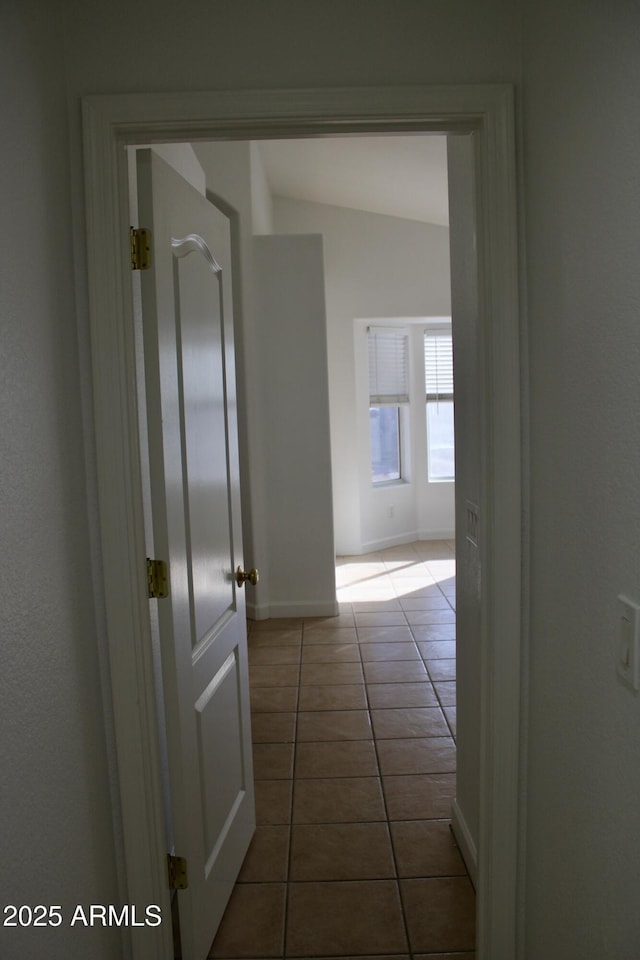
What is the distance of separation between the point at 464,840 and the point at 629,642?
1563 millimetres

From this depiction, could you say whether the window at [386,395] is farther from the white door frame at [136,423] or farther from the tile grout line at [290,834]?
the white door frame at [136,423]

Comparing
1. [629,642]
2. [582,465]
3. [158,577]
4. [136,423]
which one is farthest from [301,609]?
[629,642]

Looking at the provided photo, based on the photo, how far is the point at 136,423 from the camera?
5.49 ft

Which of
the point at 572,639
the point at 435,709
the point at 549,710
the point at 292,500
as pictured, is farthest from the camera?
the point at 292,500

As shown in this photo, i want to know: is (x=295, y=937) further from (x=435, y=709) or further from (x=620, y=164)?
(x=620, y=164)

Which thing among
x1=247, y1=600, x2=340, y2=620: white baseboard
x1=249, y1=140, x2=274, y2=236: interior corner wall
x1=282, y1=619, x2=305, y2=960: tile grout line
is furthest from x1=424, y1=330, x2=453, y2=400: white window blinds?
x1=282, y1=619, x2=305, y2=960: tile grout line

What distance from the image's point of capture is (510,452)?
1.67 meters

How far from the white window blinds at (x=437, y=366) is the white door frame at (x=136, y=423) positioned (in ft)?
19.9

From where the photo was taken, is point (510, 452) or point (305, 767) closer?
point (510, 452)

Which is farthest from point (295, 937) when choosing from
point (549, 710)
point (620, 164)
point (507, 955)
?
point (620, 164)

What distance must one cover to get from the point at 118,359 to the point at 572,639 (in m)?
1.14

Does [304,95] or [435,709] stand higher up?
[304,95]

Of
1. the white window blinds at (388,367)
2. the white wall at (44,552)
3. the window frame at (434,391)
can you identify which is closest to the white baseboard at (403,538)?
the window frame at (434,391)

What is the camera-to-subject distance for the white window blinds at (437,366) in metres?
7.66
